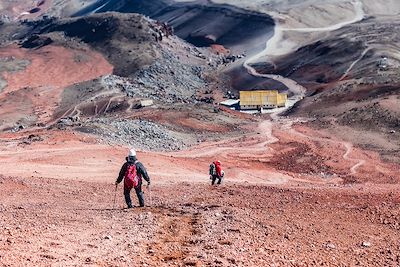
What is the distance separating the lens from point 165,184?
22.1m

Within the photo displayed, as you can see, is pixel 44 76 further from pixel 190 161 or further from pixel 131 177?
pixel 131 177

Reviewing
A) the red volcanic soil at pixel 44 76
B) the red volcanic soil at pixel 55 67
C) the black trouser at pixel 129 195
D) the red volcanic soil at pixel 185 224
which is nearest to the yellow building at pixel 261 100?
the red volcanic soil at pixel 44 76

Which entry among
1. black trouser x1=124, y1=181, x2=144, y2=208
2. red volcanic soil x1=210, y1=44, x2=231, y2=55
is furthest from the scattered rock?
red volcanic soil x1=210, y1=44, x2=231, y2=55

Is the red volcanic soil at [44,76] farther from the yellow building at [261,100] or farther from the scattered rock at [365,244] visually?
the scattered rock at [365,244]

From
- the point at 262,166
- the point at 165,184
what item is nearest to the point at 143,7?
the point at 262,166

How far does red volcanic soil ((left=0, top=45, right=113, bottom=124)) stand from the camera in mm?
65625

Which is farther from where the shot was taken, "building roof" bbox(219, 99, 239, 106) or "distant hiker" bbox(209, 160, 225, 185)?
"building roof" bbox(219, 99, 239, 106)

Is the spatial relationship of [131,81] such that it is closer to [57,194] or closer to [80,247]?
[57,194]

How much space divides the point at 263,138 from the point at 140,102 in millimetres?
18371

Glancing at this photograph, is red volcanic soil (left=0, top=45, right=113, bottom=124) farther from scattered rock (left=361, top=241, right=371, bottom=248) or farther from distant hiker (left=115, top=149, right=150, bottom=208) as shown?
scattered rock (left=361, top=241, right=371, bottom=248)

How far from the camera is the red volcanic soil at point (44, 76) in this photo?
65625 millimetres

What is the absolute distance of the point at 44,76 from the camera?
8238cm

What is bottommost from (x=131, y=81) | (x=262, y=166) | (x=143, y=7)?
(x=262, y=166)

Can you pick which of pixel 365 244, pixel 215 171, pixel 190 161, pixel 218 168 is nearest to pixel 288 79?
pixel 190 161
